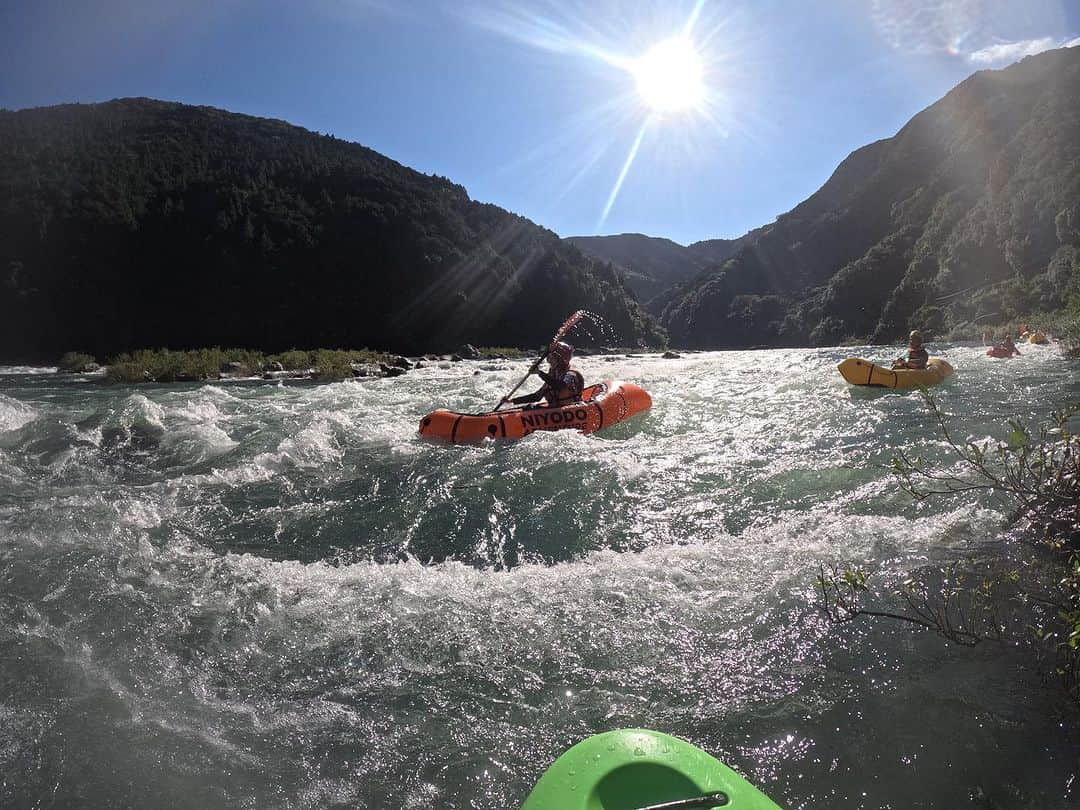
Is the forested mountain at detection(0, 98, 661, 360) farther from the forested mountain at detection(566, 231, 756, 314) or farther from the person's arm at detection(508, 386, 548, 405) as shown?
the forested mountain at detection(566, 231, 756, 314)

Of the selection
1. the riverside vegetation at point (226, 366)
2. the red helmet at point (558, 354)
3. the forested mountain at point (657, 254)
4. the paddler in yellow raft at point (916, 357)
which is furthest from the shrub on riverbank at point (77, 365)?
the forested mountain at point (657, 254)

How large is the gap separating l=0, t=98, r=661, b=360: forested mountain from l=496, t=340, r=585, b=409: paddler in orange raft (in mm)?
44652

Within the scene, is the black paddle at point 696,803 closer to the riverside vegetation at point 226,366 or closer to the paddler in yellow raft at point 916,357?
the paddler in yellow raft at point 916,357

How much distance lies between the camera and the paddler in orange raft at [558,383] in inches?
349

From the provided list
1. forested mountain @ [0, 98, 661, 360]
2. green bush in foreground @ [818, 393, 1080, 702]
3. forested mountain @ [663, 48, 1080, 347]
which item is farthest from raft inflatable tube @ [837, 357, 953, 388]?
forested mountain @ [0, 98, 661, 360]

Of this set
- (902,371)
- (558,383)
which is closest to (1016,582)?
(558,383)

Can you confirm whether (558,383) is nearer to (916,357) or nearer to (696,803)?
(696,803)

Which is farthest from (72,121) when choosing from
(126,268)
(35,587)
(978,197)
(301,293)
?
(978,197)

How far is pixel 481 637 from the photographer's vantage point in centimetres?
293

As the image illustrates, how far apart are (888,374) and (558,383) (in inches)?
264

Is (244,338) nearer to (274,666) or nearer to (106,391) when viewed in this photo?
(106,391)

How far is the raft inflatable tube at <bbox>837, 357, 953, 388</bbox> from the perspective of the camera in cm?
1038

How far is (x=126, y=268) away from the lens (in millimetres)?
50344

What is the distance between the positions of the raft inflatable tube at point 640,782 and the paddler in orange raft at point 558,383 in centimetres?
719
